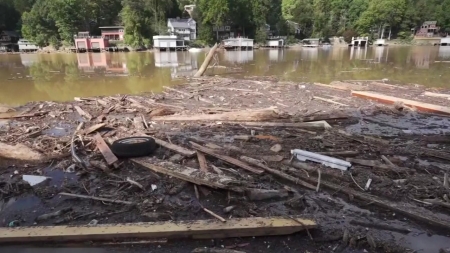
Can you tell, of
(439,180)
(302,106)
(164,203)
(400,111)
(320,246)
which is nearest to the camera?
(320,246)

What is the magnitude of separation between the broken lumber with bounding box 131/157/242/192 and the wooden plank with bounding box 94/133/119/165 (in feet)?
1.47

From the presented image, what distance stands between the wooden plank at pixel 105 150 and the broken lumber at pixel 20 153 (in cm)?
132

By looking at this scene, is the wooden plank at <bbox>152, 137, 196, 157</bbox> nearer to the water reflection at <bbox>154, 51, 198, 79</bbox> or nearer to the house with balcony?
the water reflection at <bbox>154, 51, 198, 79</bbox>

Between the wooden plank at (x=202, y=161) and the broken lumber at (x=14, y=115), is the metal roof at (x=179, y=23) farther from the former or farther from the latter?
the wooden plank at (x=202, y=161)

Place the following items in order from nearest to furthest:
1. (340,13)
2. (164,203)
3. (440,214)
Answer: (440,214) → (164,203) → (340,13)

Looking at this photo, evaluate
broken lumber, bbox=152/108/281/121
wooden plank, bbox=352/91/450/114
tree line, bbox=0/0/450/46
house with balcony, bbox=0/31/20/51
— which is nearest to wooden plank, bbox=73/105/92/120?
broken lumber, bbox=152/108/281/121

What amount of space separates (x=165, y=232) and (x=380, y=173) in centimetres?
456

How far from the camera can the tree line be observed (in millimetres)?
82688

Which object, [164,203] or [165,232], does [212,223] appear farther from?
[164,203]

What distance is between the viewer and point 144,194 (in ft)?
19.4

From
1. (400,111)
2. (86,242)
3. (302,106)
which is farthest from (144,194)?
(400,111)

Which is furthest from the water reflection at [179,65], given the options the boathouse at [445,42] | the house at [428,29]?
the house at [428,29]

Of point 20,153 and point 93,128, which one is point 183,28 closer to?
point 93,128

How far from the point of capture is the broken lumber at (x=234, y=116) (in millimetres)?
10422
